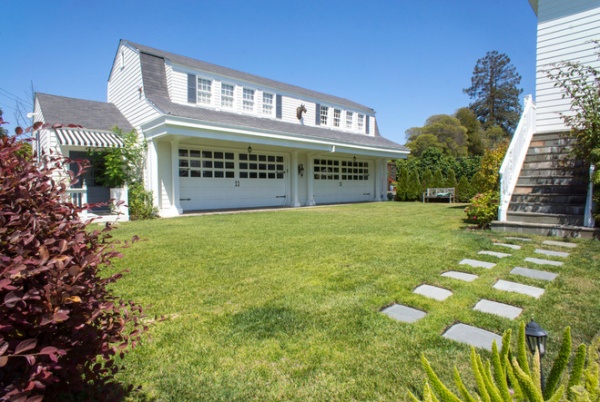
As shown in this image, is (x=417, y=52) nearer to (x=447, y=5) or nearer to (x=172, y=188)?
(x=447, y=5)

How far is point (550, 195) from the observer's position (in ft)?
23.6

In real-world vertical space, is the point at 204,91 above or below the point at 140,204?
above

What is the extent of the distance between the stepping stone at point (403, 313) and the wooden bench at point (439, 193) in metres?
16.7

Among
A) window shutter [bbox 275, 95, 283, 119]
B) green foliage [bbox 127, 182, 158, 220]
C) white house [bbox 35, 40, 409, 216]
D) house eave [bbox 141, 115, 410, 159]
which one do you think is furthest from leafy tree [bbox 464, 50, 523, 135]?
green foliage [bbox 127, 182, 158, 220]

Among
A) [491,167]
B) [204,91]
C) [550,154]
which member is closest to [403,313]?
[550,154]

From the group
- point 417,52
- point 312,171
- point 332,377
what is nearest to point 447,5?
point 417,52

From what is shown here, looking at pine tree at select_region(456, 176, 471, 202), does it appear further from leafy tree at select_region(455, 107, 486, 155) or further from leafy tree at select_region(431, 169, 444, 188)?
leafy tree at select_region(455, 107, 486, 155)

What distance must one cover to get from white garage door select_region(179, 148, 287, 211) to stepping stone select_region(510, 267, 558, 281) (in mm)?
11129

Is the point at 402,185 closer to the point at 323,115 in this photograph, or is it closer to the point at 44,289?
the point at 323,115

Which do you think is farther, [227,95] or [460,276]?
[227,95]

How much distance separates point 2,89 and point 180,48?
528 inches

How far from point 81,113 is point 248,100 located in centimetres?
663

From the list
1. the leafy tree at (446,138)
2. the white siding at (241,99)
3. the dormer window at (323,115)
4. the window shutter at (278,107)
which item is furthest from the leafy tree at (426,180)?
the leafy tree at (446,138)

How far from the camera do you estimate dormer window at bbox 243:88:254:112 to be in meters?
14.8
